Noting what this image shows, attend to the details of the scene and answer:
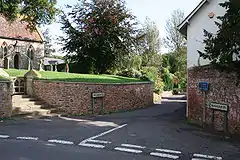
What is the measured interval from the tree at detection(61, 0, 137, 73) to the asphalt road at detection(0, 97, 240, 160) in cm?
1615

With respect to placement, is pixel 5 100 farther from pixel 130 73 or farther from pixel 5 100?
pixel 130 73

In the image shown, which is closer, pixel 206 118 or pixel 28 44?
pixel 206 118

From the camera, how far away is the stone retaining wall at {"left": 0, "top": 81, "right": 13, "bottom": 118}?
1466 centimetres

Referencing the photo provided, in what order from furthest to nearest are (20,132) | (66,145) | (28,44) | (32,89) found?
(28,44), (32,89), (20,132), (66,145)

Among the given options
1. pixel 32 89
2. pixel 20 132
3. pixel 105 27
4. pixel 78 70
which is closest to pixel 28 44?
pixel 78 70

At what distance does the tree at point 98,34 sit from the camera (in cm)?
2888

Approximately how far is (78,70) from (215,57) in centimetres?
2164

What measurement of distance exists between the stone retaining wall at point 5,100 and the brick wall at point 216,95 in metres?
10.2

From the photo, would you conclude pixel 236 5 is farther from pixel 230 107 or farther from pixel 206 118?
pixel 206 118

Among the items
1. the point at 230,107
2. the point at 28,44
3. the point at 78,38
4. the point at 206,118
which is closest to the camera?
the point at 230,107

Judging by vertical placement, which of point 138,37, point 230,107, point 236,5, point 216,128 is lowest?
point 216,128

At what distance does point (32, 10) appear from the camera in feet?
67.5

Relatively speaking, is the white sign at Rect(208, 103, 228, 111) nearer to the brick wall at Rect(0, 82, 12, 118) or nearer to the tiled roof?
the brick wall at Rect(0, 82, 12, 118)

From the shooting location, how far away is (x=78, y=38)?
28656 millimetres
